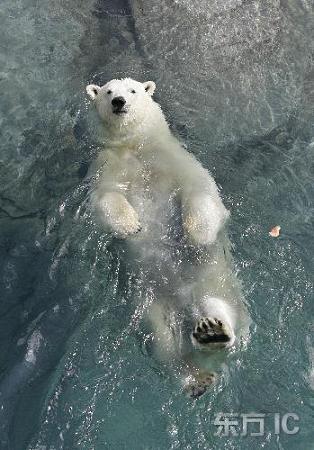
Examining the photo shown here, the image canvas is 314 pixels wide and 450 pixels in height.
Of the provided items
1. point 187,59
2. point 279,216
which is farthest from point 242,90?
point 279,216

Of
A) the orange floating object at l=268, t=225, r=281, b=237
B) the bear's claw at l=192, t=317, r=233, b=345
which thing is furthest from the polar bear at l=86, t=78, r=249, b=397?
the orange floating object at l=268, t=225, r=281, b=237

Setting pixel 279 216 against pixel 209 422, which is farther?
pixel 279 216

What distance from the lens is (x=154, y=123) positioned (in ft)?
21.7

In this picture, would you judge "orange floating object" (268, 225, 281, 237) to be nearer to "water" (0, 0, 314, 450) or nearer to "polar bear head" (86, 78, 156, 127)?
"water" (0, 0, 314, 450)

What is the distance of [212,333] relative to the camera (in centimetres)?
489

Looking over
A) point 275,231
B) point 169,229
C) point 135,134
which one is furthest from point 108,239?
point 275,231

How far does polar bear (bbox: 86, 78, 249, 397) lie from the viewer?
16.9ft

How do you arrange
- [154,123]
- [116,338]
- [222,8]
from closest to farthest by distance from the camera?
[116,338]
[154,123]
[222,8]

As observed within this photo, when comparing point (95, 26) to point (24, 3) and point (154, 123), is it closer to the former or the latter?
point (24, 3)

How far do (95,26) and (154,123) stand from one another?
3155 mm

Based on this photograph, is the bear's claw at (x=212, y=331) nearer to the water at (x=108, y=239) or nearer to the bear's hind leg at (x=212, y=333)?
the bear's hind leg at (x=212, y=333)

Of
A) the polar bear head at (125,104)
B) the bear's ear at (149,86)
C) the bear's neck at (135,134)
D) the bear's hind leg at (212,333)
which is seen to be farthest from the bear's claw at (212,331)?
the bear's ear at (149,86)

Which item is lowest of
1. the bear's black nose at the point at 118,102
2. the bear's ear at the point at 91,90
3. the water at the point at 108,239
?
the water at the point at 108,239

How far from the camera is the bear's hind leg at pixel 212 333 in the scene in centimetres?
489
